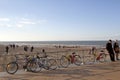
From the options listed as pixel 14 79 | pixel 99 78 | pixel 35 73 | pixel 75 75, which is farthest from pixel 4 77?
pixel 99 78

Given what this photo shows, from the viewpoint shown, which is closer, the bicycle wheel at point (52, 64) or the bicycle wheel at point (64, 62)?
the bicycle wheel at point (52, 64)

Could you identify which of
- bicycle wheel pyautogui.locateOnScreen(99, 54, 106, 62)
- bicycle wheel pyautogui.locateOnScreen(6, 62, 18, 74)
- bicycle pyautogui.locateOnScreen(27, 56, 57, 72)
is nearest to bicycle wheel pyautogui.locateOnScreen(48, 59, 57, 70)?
bicycle pyautogui.locateOnScreen(27, 56, 57, 72)

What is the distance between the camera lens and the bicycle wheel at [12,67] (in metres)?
12.7

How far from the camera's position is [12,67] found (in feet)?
42.1

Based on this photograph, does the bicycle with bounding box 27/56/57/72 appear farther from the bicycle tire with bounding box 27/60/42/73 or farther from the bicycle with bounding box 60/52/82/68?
the bicycle with bounding box 60/52/82/68

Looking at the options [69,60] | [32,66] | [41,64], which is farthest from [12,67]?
[69,60]

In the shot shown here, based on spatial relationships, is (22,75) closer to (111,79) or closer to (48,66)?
(48,66)

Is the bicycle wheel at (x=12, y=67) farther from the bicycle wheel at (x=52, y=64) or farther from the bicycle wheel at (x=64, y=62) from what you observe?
the bicycle wheel at (x=64, y=62)

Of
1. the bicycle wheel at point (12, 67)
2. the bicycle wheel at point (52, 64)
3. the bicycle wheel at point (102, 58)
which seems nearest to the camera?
the bicycle wheel at point (12, 67)

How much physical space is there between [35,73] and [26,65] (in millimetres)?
663

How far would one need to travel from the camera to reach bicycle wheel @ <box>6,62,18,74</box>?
12746 millimetres

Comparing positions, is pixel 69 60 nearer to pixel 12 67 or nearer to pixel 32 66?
pixel 32 66

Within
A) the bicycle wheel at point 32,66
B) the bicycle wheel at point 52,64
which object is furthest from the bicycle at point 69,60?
the bicycle wheel at point 32,66

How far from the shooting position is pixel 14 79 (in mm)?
11250
